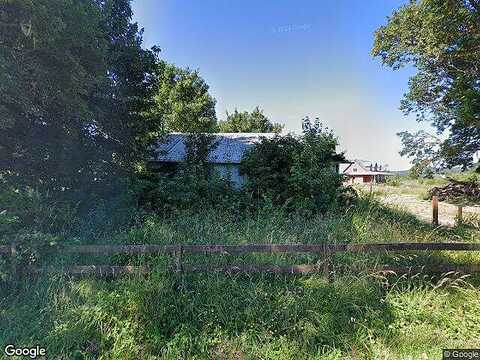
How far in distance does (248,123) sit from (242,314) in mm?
32211

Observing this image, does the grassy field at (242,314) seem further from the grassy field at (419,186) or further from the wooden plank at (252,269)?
the grassy field at (419,186)

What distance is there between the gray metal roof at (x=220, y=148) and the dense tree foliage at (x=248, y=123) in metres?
14.9

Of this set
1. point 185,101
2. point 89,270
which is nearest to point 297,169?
point 89,270

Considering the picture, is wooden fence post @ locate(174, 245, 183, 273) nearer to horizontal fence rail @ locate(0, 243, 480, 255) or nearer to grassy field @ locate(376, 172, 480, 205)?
horizontal fence rail @ locate(0, 243, 480, 255)

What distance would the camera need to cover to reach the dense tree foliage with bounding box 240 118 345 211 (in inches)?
340

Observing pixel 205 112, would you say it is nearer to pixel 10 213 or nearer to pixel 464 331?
pixel 10 213

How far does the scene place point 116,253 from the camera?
3.92 m

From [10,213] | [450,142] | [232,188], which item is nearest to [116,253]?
[10,213]

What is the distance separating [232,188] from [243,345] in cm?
638

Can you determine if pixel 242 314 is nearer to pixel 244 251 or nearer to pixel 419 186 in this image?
pixel 244 251

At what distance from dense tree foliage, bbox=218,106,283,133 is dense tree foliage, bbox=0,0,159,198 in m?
24.1

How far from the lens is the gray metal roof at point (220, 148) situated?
14.8 metres

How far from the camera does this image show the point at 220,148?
16.6 meters

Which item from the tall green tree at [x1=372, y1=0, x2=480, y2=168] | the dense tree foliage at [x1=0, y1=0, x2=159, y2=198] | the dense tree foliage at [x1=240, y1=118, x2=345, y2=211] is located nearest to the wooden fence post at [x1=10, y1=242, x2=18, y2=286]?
the dense tree foliage at [x1=0, y1=0, x2=159, y2=198]
